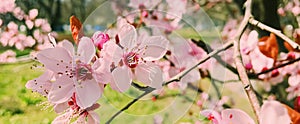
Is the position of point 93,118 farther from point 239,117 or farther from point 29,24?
point 29,24

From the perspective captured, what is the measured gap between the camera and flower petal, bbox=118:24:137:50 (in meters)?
0.62

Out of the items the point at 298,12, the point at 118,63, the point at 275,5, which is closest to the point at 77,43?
the point at 118,63

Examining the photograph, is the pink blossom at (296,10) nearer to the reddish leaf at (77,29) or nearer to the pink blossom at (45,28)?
the pink blossom at (45,28)

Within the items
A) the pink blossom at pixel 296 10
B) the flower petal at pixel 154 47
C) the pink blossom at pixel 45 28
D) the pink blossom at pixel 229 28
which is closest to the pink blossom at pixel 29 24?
the pink blossom at pixel 45 28

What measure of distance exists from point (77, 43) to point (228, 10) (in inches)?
105

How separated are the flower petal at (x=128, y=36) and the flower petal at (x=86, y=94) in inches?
3.1

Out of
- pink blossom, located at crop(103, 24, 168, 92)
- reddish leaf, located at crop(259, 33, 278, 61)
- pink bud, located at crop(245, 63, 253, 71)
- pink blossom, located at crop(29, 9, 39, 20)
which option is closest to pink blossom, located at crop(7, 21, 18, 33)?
pink blossom, located at crop(29, 9, 39, 20)

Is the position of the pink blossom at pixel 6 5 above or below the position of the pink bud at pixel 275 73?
above

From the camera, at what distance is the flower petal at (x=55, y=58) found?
562 millimetres

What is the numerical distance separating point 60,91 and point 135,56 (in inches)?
4.6

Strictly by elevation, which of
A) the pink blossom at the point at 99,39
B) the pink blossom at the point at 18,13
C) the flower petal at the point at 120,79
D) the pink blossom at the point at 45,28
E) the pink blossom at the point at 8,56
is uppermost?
the pink blossom at the point at 18,13

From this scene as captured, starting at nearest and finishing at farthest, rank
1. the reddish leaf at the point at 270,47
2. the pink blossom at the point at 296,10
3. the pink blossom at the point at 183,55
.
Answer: the reddish leaf at the point at 270,47 < the pink blossom at the point at 183,55 < the pink blossom at the point at 296,10

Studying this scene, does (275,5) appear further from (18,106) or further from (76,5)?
(76,5)

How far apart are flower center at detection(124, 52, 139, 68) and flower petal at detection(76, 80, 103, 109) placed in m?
0.06
